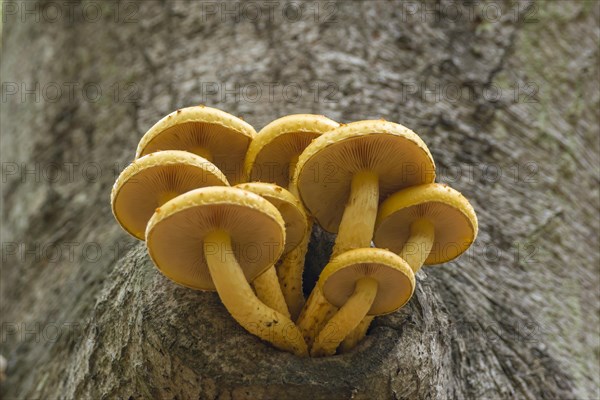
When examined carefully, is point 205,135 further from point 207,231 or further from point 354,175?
point 354,175

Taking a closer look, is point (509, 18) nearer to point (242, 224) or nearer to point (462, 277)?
point (462, 277)

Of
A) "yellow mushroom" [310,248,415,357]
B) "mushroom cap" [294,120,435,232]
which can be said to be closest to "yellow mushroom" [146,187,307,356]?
"yellow mushroom" [310,248,415,357]

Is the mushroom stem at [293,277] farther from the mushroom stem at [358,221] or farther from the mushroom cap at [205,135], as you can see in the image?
the mushroom cap at [205,135]

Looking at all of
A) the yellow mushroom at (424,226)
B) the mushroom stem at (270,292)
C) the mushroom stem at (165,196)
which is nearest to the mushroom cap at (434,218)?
the yellow mushroom at (424,226)

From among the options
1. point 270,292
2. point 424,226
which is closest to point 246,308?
point 270,292

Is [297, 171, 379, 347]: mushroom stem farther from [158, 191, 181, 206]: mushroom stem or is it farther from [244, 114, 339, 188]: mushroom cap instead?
[158, 191, 181, 206]: mushroom stem

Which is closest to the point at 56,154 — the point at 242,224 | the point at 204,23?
the point at 204,23
